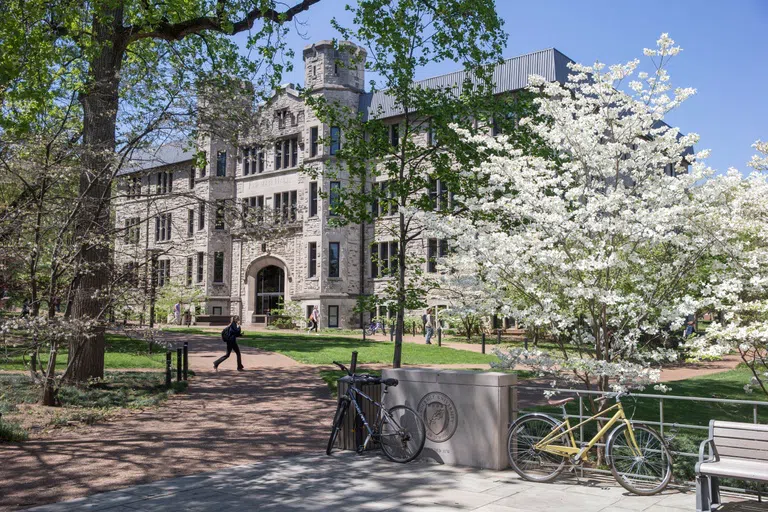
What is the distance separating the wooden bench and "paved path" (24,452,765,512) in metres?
0.41

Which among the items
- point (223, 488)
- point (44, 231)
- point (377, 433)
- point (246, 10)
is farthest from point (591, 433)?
point (246, 10)

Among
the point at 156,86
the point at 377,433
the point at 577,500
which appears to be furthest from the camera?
the point at 156,86

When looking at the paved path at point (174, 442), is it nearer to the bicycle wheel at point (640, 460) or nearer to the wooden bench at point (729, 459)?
the bicycle wheel at point (640, 460)

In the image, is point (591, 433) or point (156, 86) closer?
A: point (591, 433)

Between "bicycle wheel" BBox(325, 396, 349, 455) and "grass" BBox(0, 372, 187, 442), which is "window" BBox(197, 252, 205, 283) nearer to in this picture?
"grass" BBox(0, 372, 187, 442)

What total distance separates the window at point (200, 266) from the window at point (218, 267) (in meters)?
0.99

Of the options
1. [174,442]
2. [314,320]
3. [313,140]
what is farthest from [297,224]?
[174,442]

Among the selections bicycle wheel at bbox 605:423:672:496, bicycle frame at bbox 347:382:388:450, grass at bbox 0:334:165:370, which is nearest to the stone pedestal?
bicycle frame at bbox 347:382:388:450

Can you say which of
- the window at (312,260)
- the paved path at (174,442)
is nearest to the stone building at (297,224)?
the window at (312,260)

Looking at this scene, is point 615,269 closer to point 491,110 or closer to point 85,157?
point 491,110

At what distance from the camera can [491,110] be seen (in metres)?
16.4

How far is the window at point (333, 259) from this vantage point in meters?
42.6

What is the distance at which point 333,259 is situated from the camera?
4272 centimetres

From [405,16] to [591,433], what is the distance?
10.4m
